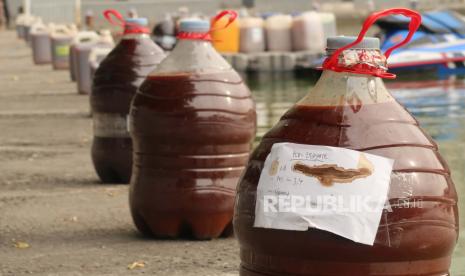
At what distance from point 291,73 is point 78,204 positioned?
20.5 meters

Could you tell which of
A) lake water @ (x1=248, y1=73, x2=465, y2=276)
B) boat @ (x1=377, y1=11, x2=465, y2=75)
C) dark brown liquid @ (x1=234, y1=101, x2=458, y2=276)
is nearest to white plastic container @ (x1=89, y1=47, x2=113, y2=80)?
lake water @ (x1=248, y1=73, x2=465, y2=276)

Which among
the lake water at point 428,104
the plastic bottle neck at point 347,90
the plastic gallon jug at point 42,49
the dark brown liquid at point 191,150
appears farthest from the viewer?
the plastic gallon jug at point 42,49

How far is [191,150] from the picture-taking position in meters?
7.80

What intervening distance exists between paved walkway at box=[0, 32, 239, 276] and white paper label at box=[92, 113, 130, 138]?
1.65 ft

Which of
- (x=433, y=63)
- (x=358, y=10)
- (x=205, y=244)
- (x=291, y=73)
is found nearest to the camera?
(x=205, y=244)

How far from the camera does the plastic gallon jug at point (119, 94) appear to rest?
1011cm

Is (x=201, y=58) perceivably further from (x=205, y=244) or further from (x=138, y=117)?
(x=205, y=244)

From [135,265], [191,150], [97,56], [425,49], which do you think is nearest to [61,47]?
[425,49]

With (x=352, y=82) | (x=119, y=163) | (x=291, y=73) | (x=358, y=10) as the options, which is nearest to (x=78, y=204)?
(x=119, y=163)

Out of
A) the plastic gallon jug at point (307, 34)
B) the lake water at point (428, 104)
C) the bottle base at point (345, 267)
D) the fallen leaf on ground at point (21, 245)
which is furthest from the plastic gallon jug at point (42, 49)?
the bottle base at point (345, 267)

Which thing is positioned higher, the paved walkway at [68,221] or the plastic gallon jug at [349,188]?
the plastic gallon jug at [349,188]

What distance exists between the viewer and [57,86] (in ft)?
77.4

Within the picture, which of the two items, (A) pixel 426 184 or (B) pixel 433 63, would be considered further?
(B) pixel 433 63

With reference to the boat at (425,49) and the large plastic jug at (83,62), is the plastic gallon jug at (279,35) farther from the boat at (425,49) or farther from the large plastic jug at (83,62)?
the large plastic jug at (83,62)
